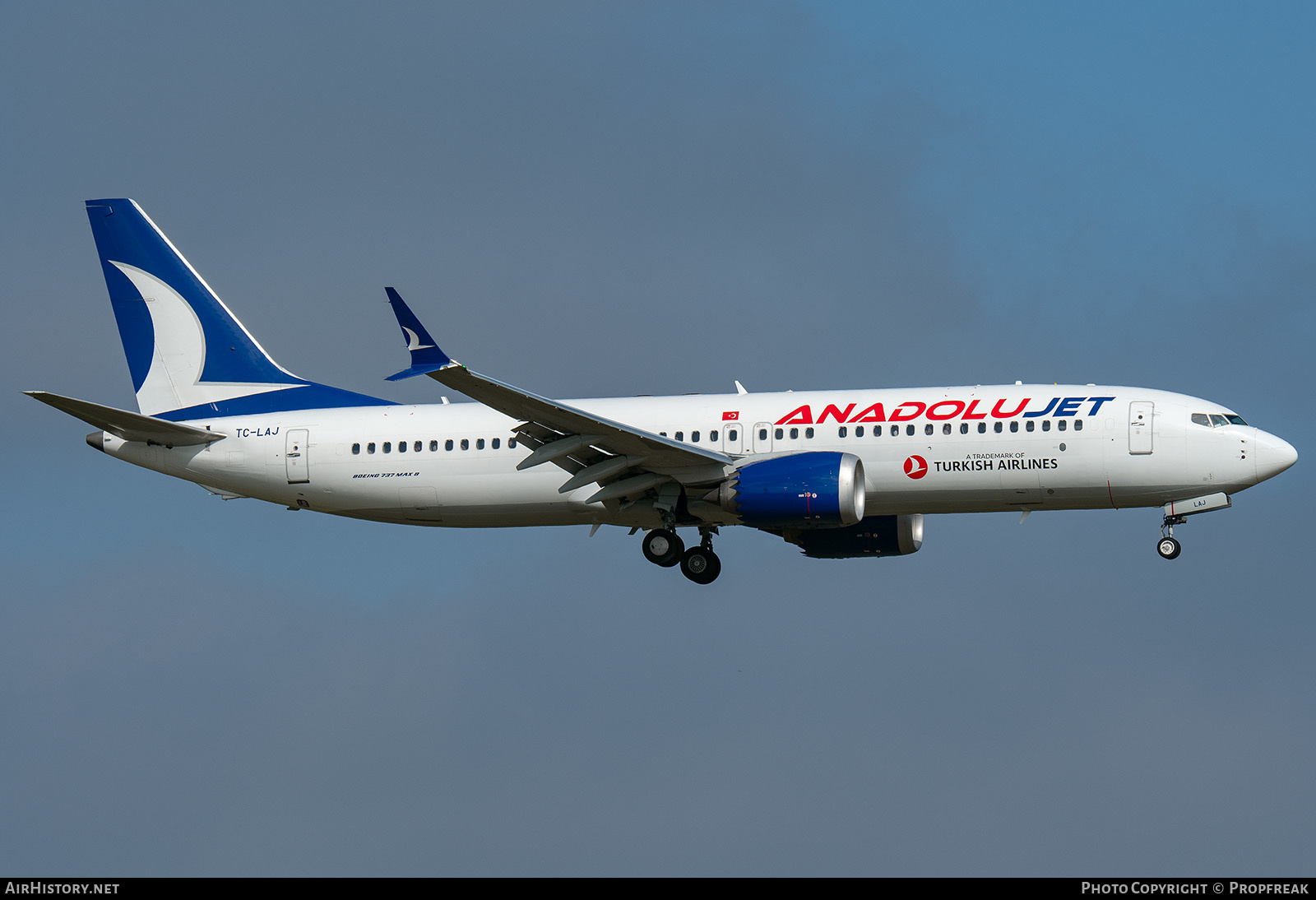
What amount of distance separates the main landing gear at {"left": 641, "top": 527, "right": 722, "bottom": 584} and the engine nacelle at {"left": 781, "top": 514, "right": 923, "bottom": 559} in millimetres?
3133

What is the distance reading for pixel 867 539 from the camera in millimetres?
51188

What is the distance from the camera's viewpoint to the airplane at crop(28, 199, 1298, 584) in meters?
45.2

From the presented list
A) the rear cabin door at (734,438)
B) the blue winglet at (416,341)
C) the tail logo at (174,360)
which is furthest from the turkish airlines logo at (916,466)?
the tail logo at (174,360)

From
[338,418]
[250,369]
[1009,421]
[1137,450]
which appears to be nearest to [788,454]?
[1009,421]

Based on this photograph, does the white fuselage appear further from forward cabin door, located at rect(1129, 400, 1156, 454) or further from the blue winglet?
the blue winglet

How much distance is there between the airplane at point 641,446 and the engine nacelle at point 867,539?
0.06 m

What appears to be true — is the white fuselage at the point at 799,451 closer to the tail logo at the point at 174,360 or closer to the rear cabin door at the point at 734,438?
the rear cabin door at the point at 734,438

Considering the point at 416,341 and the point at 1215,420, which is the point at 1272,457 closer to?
the point at 1215,420

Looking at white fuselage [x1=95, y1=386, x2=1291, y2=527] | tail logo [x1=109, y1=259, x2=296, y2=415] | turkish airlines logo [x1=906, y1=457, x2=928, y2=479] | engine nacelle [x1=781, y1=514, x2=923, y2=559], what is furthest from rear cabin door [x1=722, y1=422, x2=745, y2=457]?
tail logo [x1=109, y1=259, x2=296, y2=415]

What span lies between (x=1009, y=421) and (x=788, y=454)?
555 cm

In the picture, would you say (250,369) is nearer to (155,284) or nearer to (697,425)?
(155,284)

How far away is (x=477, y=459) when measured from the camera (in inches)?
1913

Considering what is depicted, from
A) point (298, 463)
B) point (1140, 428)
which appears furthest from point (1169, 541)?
point (298, 463)

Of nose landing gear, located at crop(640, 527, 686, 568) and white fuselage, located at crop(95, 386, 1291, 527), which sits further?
nose landing gear, located at crop(640, 527, 686, 568)
